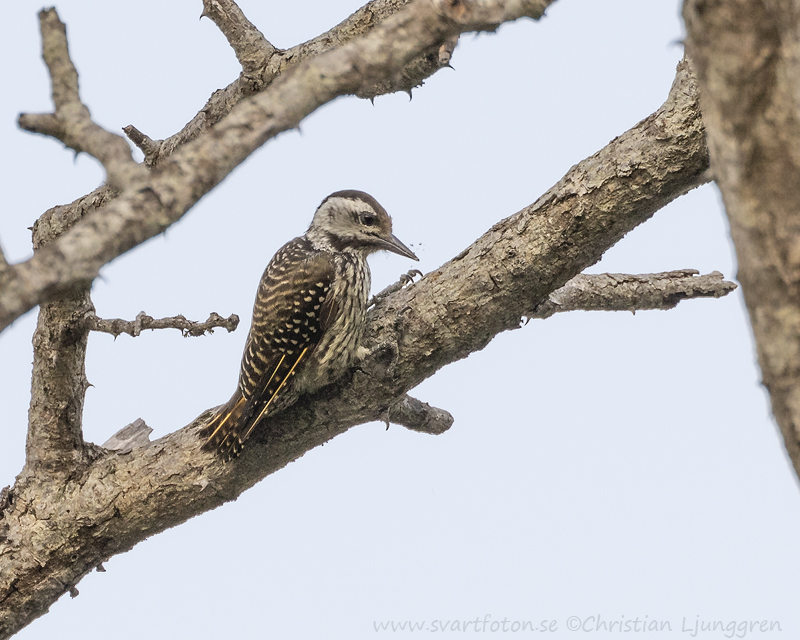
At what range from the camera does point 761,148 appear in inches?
59.2

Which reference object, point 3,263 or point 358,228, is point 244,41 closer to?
point 358,228

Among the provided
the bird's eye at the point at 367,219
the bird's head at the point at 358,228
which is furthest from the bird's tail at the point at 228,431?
the bird's eye at the point at 367,219

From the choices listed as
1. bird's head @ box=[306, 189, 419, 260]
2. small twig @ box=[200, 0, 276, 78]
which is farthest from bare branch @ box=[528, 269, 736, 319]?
small twig @ box=[200, 0, 276, 78]

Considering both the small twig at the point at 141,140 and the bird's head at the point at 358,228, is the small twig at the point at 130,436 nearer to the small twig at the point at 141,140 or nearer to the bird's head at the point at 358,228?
the bird's head at the point at 358,228

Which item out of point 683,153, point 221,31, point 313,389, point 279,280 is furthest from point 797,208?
point 221,31

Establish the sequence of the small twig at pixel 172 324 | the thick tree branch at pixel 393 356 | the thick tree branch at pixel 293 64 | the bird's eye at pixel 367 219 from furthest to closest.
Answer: the bird's eye at pixel 367 219 < the thick tree branch at pixel 293 64 < the thick tree branch at pixel 393 356 < the small twig at pixel 172 324

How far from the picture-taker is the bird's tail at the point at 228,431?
145 inches

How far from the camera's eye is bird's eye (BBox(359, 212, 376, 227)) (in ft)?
14.2

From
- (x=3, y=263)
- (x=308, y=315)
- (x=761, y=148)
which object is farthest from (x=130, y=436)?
(x=761, y=148)

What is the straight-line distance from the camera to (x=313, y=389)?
3799 millimetres

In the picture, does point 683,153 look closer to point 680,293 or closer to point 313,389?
point 680,293

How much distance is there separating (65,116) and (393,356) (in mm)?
1931

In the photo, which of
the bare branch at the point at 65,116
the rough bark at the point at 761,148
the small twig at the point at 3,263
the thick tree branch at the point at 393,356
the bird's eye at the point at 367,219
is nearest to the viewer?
the rough bark at the point at 761,148

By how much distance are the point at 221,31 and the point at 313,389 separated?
5.52ft
